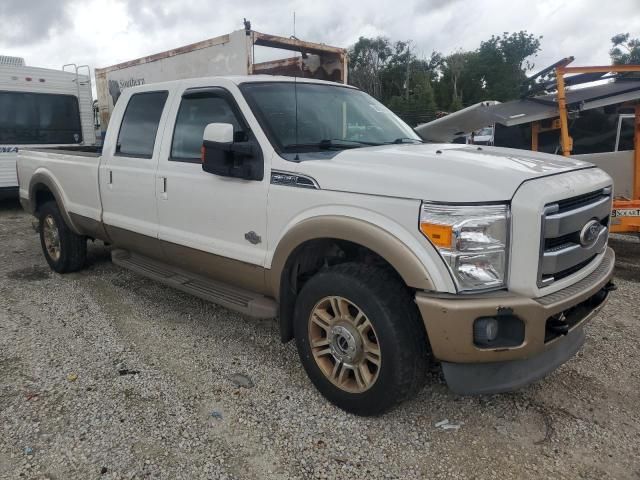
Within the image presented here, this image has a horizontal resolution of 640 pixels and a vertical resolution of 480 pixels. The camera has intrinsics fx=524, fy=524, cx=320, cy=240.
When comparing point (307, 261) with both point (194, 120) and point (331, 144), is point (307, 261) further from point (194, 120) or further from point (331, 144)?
point (194, 120)

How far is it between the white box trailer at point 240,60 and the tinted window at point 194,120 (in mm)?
3975

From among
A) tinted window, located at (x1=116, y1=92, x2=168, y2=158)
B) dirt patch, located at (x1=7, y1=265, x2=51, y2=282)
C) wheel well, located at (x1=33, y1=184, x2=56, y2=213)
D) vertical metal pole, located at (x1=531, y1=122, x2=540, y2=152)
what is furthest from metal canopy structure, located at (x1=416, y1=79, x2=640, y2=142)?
dirt patch, located at (x1=7, y1=265, x2=51, y2=282)

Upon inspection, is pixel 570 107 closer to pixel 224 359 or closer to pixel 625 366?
pixel 625 366

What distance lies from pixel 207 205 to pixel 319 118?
101 centimetres

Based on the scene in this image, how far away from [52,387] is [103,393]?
1.22ft

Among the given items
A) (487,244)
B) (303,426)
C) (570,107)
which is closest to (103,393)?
(303,426)

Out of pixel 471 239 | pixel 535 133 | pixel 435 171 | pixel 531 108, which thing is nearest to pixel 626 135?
pixel 535 133

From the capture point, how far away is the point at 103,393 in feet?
10.9

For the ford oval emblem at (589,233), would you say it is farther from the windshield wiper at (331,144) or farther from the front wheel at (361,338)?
the windshield wiper at (331,144)

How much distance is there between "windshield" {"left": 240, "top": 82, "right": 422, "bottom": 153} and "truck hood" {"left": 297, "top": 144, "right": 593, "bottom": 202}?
1.14ft

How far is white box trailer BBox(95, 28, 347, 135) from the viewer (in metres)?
8.59

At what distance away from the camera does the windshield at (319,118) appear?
11.4 feet

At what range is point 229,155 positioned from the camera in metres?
3.39

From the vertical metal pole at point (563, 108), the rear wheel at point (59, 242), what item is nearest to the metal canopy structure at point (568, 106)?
the vertical metal pole at point (563, 108)
